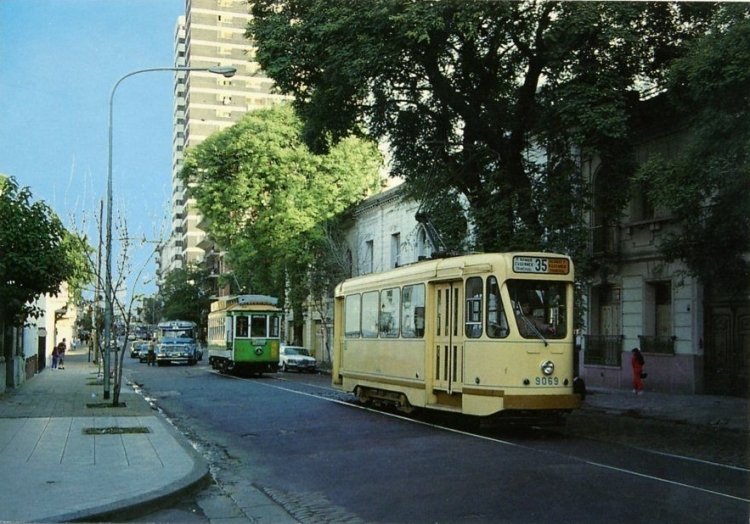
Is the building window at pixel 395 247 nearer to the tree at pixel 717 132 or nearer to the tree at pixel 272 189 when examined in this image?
the tree at pixel 272 189

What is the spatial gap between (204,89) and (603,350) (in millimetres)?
88048

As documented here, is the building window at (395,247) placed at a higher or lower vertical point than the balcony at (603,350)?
higher

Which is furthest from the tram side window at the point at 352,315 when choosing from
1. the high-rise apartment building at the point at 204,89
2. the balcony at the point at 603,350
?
the high-rise apartment building at the point at 204,89

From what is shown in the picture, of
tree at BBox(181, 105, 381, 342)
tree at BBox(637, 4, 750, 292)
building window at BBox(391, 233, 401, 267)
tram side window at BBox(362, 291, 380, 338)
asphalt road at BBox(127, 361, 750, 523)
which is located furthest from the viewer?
tree at BBox(181, 105, 381, 342)

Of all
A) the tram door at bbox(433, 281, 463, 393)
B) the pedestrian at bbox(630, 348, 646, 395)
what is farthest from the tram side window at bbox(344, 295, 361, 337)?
the pedestrian at bbox(630, 348, 646, 395)

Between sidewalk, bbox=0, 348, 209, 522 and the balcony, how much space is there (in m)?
14.9

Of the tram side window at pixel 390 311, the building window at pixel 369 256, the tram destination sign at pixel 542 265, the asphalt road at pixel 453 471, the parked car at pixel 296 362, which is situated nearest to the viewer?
the asphalt road at pixel 453 471

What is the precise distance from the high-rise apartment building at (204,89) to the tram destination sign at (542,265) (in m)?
66.5

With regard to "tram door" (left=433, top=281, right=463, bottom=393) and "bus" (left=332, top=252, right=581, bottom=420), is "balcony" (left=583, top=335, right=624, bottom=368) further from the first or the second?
"tram door" (left=433, top=281, right=463, bottom=393)

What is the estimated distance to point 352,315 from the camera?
21.1m

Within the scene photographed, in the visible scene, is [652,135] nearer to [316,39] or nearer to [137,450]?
[316,39]

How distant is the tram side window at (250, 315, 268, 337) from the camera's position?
3644 cm

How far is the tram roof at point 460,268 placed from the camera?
47.7ft

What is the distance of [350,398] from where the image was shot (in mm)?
22984
